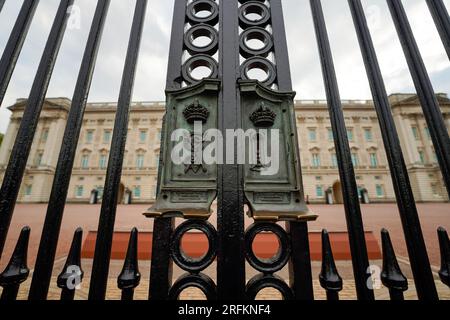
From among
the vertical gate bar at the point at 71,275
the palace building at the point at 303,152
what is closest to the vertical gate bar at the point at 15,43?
the vertical gate bar at the point at 71,275

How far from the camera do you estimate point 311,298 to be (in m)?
0.98

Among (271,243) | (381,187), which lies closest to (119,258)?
(271,243)

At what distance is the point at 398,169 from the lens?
1060 millimetres

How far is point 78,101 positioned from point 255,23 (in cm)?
108

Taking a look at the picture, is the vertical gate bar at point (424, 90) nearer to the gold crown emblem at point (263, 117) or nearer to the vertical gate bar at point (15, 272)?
the gold crown emblem at point (263, 117)

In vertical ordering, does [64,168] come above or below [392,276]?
above

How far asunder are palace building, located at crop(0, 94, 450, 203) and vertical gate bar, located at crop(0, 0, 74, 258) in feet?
91.0

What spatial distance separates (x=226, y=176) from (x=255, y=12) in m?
1.10

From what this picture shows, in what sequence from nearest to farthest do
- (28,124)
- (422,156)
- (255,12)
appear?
(28,124) < (255,12) < (422,156)

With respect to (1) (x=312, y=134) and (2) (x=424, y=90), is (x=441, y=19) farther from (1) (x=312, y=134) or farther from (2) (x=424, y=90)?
(1) (x=312, y=134)

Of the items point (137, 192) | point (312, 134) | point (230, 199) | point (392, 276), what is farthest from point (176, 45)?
point (137, 192)

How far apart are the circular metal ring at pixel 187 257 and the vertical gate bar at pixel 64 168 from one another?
1.70 ft

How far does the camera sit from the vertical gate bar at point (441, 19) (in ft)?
3.76
